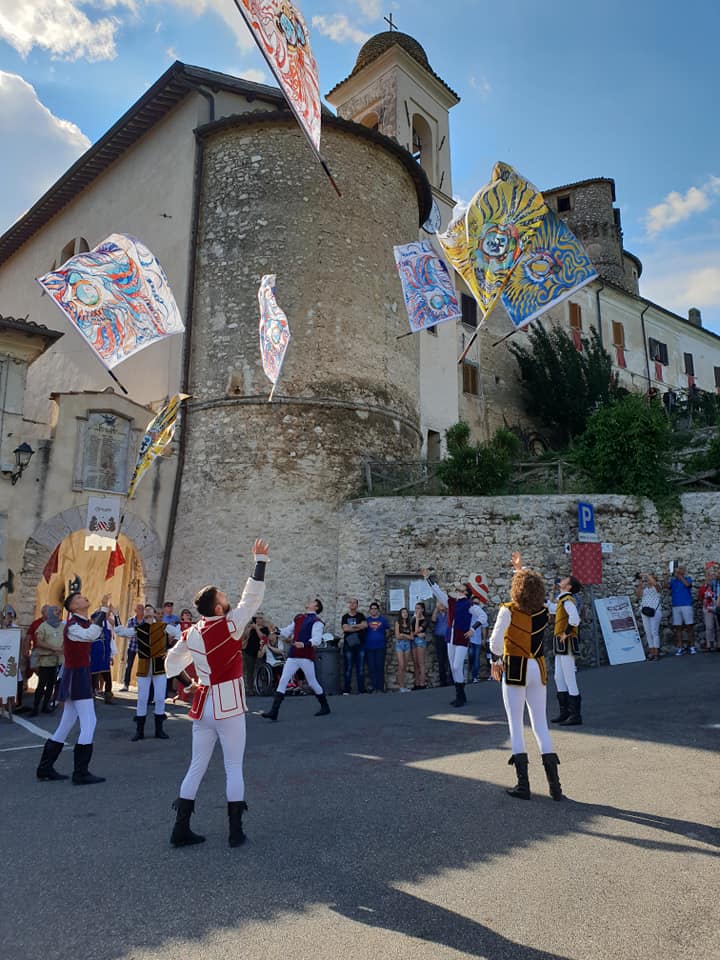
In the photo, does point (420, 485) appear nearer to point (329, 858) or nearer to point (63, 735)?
point (63, 735)

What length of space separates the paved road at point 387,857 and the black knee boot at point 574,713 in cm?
25

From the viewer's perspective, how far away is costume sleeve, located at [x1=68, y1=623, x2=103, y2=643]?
742 cm

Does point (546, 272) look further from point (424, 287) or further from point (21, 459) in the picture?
point (21, 459)

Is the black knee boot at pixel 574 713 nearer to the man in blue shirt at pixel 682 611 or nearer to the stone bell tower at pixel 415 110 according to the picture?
the man in blue shirt at pixel 682 611

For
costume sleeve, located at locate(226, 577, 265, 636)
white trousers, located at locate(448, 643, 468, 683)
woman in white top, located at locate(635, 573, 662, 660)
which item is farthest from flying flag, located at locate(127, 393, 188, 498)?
costume sleeve, located at locate(226, 577, 265, 636)

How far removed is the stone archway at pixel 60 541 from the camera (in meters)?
15.4

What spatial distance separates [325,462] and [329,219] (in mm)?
6757

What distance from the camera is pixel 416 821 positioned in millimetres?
5328

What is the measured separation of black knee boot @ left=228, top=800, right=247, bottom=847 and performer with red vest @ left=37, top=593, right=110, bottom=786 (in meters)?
2.70

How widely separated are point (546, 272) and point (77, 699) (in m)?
11.9

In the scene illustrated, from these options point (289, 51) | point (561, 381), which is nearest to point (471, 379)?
point (561, 381)

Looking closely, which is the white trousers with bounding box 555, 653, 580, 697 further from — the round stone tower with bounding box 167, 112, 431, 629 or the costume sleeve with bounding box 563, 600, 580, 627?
the round stone tower with bounding box 167, 112, 431, 629

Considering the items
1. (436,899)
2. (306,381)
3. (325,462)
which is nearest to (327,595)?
(325,462)

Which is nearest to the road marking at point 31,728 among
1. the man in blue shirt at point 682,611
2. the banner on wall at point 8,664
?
the banner on wall at point 8,664
